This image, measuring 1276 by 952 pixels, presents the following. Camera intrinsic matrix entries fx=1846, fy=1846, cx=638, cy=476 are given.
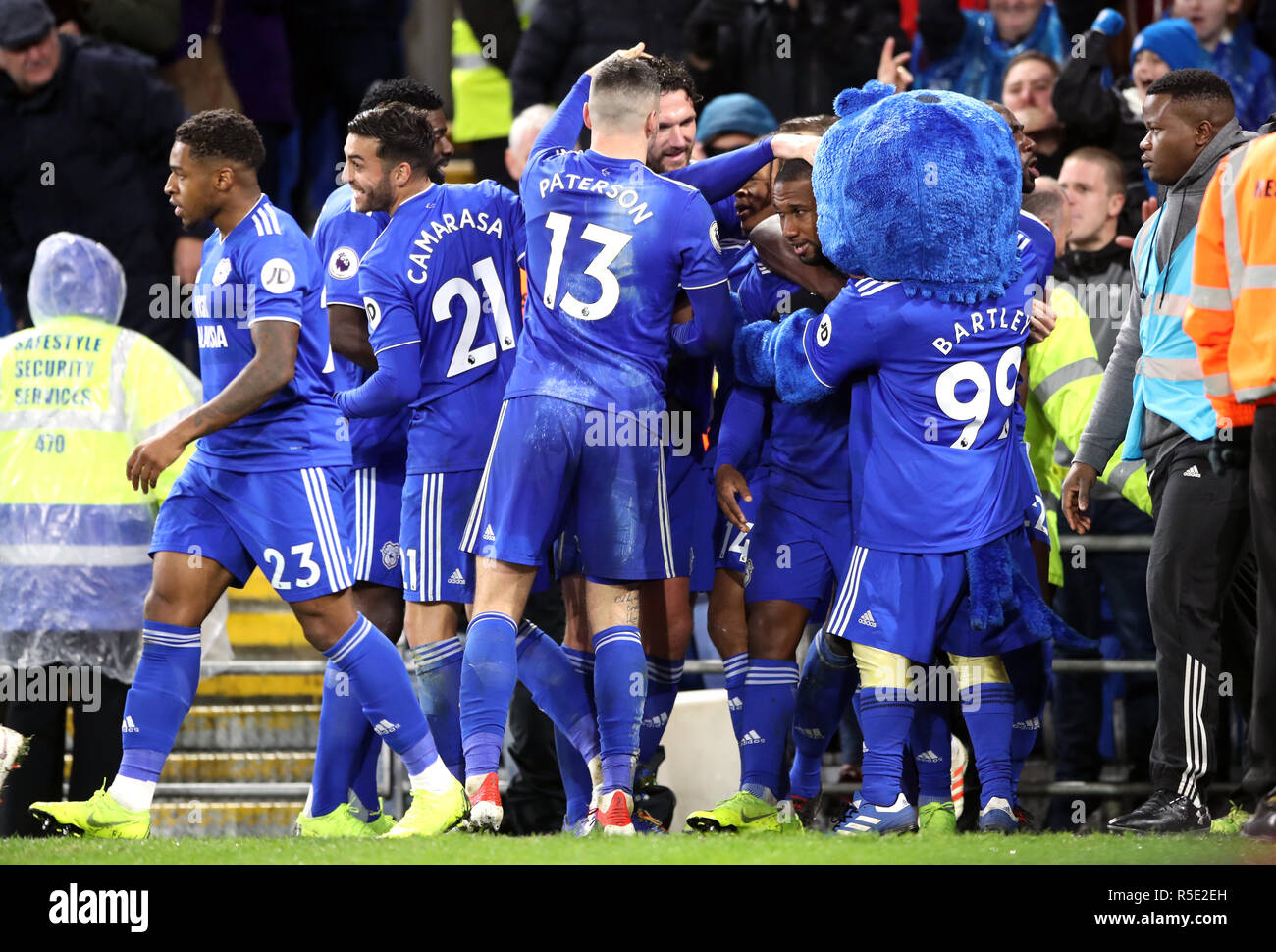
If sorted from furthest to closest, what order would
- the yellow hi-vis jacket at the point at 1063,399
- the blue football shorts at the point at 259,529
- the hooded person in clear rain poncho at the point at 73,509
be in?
the hooded person in clear rain poncho at the point at 73,509
the yellow hi-vis jacket at the point at 1063,399
the blue football shorts at the point at 259,529

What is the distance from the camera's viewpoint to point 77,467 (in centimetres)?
737

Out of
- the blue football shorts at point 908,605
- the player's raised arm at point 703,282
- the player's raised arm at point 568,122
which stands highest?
the player's raised arm at point 568,122

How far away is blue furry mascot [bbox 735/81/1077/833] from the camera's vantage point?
575cm

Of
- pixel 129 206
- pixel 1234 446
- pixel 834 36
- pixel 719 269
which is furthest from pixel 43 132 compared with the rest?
pixel 1234 446

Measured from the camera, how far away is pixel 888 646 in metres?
5.72

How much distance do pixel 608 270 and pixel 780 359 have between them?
25.6 inches

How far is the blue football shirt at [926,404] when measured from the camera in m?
5.77

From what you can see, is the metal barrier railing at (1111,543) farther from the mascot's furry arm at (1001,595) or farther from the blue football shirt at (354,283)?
the blue football shirt at (354,283)

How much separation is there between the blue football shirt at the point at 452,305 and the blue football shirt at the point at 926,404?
1.12 meters

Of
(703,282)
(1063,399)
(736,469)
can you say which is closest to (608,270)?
(703,282)

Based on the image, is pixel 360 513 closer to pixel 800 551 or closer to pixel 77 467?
pixel 77 467

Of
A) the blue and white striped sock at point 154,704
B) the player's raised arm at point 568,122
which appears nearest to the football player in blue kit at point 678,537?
the player's raised arm at point 568,122

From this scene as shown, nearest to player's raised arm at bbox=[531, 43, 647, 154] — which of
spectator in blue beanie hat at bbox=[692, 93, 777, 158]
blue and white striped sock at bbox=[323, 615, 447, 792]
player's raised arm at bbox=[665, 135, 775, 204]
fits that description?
player's raised arm at bbox=[665, 135, 775, 204]

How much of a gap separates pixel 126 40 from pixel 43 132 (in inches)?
37.1
